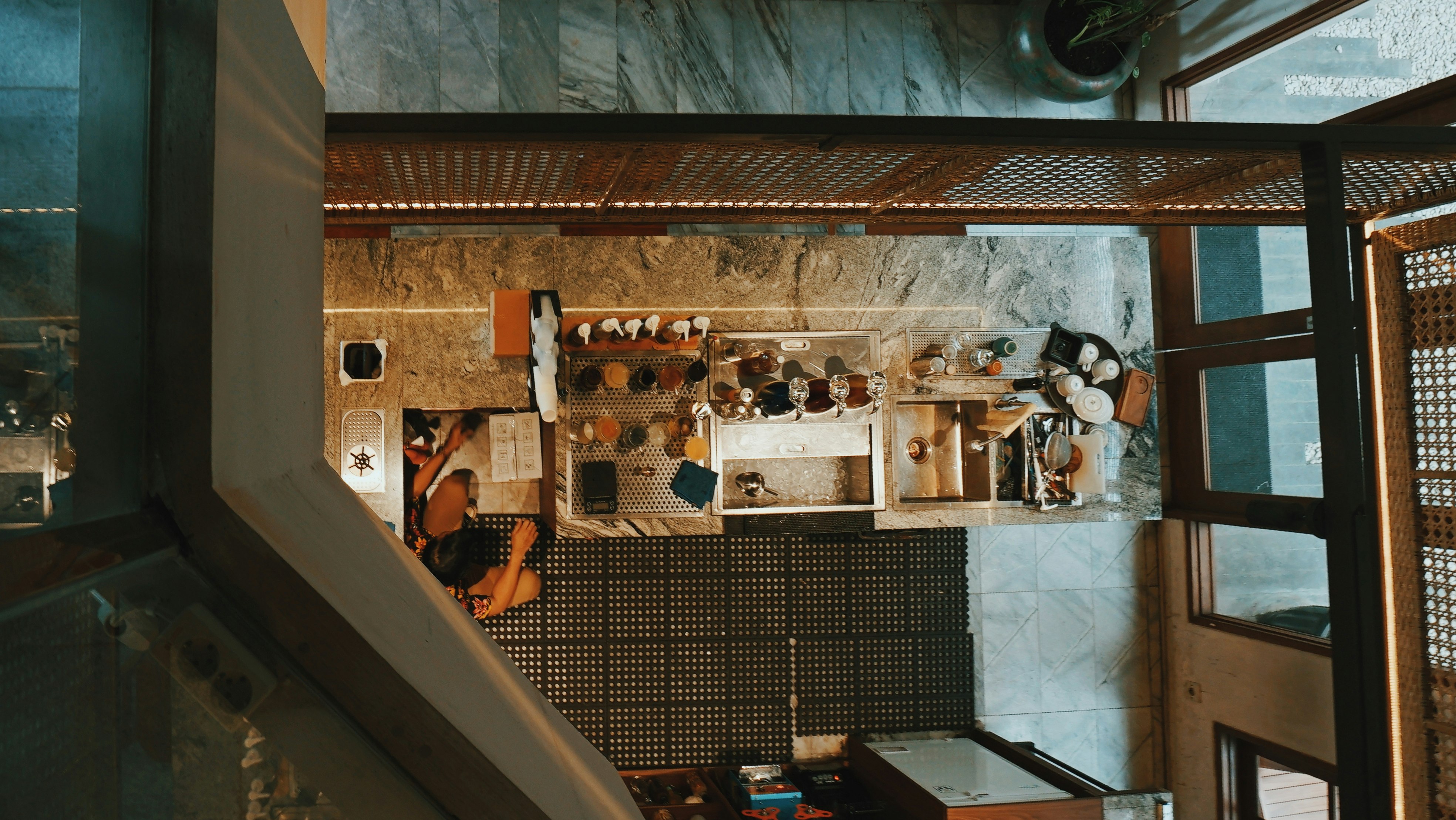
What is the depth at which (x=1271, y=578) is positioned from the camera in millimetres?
3979

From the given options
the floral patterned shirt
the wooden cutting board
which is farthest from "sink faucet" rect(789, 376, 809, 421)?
the floral patterned shirt

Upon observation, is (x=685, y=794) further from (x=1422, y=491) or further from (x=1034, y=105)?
(x=1034, y=105)

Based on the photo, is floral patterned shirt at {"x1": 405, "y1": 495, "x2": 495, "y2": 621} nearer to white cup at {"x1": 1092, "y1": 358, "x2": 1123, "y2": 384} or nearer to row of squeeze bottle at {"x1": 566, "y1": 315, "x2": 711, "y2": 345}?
row of squeeze bottle at {"x1": 566, "y1": 315, "x2": 711, "y2": 345}

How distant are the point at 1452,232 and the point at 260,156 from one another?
3340 millimetres

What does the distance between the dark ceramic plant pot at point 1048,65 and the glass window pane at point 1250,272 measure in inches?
40.1

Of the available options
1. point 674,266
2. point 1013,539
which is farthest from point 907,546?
point 674,266

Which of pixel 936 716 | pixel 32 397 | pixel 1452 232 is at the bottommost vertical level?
pixel 936 716

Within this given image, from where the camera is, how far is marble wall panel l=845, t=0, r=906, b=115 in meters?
4.48

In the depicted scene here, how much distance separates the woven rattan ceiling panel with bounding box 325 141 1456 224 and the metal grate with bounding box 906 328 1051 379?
3.67ft

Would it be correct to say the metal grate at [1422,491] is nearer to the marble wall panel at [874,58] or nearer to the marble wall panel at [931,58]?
the marble wall panel at [931,58]

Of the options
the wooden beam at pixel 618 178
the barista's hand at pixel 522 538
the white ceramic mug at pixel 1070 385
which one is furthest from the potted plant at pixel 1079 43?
the barista's hand at pixel 522 538

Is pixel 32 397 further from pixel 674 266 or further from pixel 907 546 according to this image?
pixel 907 546

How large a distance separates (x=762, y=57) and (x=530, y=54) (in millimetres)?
1365

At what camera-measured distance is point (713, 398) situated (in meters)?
3.57
